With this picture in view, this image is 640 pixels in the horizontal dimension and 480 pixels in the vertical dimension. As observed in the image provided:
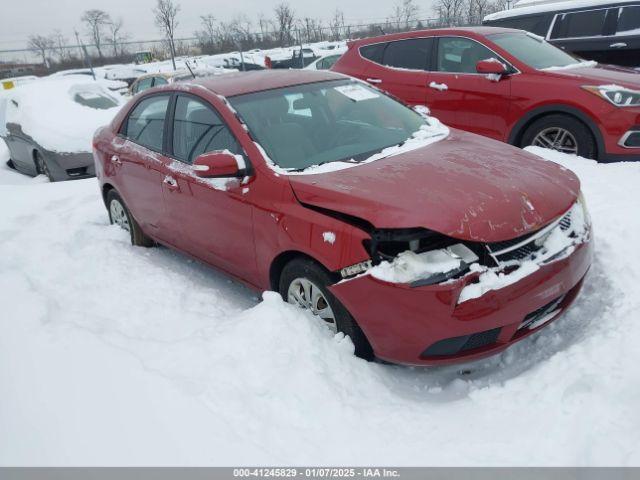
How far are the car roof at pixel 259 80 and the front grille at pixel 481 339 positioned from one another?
2292 millimetres

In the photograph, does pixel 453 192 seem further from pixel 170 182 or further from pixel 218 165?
pixel 170 182

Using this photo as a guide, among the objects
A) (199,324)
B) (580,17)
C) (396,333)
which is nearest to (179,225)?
(199,324)

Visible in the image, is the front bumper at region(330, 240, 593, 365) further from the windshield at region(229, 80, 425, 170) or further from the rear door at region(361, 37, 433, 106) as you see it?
the rear door at region(361, 37, 433, 106)

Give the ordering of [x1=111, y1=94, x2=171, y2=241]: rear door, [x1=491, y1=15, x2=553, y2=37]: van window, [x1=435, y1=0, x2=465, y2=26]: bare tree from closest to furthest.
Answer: [x1=111, y1=94, x2=171, y2=241]: rear door, [x1=491, y1=15, x2=553, y2=37]: van window, [x1=435, y1=0, x2=465, y2=26]: bare tree

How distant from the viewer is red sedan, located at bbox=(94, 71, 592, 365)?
8.17 feet

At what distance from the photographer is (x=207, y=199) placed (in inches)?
140

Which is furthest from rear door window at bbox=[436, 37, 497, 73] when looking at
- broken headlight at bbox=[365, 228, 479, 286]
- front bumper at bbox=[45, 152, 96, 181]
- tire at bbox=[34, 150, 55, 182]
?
tire at bbox=[34, 150, 55, 182]

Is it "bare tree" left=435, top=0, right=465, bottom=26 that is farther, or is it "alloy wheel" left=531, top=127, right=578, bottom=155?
"bare tree" left=435, top=0, right=465, bottom=26

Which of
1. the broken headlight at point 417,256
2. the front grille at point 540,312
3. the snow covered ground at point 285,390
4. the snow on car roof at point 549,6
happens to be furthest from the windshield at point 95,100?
the front grille at point 540,312

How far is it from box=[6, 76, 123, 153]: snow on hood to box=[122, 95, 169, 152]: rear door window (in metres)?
3.47

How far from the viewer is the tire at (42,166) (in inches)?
304

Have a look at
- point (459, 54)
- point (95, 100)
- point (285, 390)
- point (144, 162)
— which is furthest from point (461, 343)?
point (95, 100)

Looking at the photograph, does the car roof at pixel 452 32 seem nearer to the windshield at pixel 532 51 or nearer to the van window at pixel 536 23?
the windshield at pixel 532 51

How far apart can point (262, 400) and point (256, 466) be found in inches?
16.0
